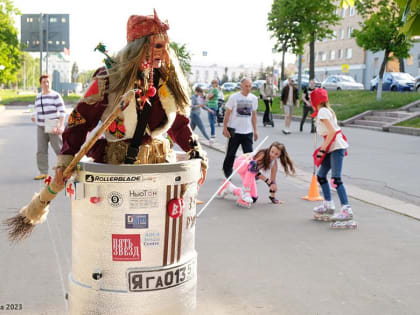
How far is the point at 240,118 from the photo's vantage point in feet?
29.3

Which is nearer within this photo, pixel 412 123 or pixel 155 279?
pixel 155 279

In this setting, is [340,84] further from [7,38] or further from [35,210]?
[35,210]

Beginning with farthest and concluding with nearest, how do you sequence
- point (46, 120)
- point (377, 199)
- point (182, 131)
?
1. point (46, 120)
2. point (377, 199)
3. point (182, 131)

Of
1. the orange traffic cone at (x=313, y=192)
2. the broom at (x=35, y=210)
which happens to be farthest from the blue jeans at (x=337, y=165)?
the broom at (x=35, y=210)

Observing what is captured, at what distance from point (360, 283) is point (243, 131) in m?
4.77

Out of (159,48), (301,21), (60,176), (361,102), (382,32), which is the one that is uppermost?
(301,21)

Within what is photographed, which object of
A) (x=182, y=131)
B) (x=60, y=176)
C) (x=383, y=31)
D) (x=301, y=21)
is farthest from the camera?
A: (x=301, y=21)

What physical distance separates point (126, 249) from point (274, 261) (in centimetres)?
260

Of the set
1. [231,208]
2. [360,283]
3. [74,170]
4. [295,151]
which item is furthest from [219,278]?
[295,151]

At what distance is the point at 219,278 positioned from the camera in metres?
4.54

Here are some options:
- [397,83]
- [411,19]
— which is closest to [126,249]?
[411,19]

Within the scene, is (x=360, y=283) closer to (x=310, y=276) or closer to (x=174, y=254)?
(x=310, y=276)

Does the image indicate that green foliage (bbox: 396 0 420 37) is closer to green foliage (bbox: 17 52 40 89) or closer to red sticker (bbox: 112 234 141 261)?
red sticker (bbox: 112 234 141 261)

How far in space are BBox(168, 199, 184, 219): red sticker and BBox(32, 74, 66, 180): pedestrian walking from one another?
6919mm
